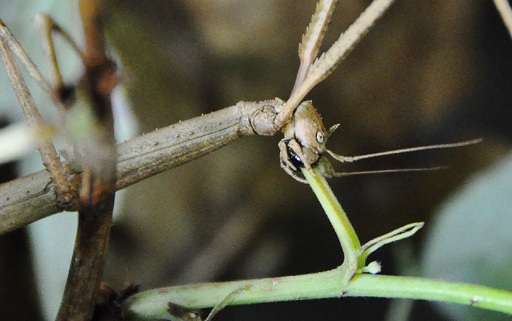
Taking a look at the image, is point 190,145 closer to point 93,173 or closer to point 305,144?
point 305,144

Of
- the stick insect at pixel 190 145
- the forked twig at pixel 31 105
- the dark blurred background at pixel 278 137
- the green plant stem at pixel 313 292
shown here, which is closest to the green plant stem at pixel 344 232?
the green plant stem at pixel 313 292

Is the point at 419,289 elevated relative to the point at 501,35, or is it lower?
lower

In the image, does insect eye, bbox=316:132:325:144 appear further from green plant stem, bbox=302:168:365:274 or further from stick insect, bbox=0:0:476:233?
green plant stem, bbox=302:168:365:274

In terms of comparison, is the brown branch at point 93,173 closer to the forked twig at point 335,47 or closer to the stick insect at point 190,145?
the stick insect at point 190,145

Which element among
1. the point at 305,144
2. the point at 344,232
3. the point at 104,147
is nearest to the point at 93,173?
the point at 104,147

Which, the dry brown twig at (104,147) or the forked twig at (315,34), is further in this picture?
the forked twig at (315,34)

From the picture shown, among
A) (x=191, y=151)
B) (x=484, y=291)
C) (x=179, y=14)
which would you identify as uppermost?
(x=179, y=14)

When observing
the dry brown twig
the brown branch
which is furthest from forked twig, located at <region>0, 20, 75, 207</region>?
the brown branch

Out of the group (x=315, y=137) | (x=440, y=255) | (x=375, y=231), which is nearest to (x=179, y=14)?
(x=315, y=137)

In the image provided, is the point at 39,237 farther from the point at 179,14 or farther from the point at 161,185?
the point at 179,14
